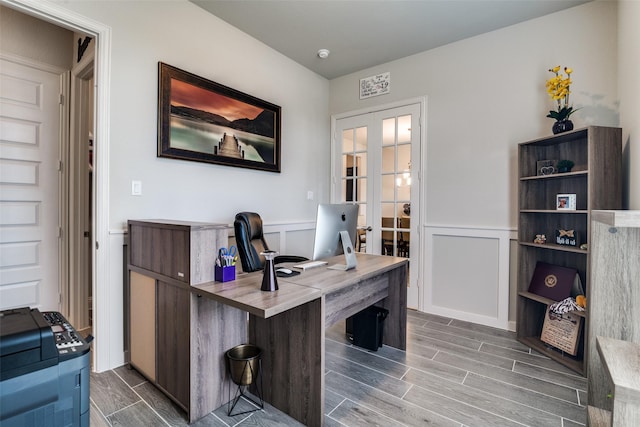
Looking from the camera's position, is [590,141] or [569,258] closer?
[590,141]

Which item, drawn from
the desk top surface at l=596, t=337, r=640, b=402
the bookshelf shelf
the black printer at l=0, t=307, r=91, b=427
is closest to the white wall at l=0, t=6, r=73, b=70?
the black printer at l=0, t=307, r=91, b=427

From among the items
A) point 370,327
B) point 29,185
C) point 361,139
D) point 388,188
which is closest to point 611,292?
point 370,327

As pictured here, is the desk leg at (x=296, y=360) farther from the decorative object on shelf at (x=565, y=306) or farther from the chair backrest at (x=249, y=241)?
the decorative object on shelf at (x=565, y=306)

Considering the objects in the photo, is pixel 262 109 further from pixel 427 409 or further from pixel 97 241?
pixel 427 409

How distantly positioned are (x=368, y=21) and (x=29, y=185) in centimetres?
330

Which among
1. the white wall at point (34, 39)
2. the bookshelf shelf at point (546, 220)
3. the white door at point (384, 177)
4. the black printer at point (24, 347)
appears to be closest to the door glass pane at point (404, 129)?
the white door at point (384, 177)

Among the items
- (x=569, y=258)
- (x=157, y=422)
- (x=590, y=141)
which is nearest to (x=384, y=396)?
(x=157, y=422)

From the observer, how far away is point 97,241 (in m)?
2.20

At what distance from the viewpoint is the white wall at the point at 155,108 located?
227 cm

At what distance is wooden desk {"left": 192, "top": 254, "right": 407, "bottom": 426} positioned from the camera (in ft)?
5.01

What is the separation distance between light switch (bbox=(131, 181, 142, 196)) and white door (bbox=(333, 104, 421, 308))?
96.1 inches

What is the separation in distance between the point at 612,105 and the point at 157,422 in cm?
389

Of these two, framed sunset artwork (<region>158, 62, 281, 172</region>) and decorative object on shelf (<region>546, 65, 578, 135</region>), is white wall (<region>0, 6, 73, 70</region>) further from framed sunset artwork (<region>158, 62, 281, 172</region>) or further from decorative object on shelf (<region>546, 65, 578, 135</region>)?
decorative object on shelf (<region>546, 65, 578, 135</region>)

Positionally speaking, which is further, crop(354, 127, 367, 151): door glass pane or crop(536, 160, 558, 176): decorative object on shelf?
crop(354, 127, 367, 151): door glass pane
